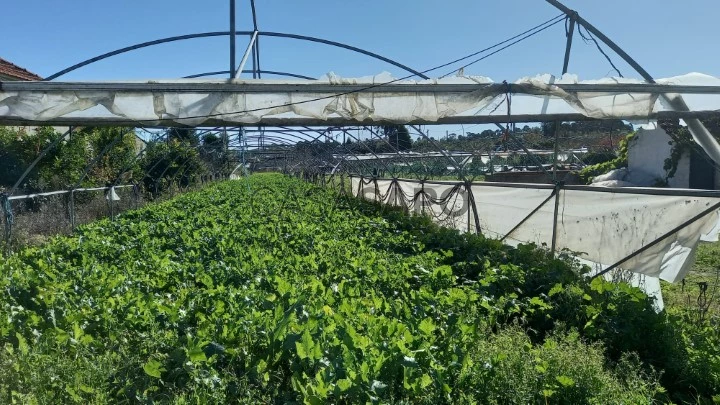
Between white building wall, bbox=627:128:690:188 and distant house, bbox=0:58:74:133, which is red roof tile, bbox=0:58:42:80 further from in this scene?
white building wall, bbox=627:128:690:188

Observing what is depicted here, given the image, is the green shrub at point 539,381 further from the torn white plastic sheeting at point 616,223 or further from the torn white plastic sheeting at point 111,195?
the torn white plastic sheeting at point 111,195

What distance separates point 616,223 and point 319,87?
370 cm

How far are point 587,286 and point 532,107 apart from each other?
2.83 metres

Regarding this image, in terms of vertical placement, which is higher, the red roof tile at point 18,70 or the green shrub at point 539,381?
the red roof tile at point 18,70

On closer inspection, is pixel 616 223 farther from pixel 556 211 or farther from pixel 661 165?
pixel 661 165

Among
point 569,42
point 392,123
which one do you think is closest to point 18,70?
point 392,123

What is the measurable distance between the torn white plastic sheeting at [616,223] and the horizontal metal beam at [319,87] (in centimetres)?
133

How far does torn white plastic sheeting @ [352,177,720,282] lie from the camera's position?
5.65 meters

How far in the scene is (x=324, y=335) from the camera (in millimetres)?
3273

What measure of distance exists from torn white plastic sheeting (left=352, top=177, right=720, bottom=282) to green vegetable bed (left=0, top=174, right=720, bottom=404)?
0.82 m

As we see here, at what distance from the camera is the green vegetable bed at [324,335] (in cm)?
295

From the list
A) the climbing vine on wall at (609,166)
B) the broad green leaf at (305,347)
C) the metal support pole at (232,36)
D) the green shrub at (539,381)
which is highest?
the metal support pole at (232,36)

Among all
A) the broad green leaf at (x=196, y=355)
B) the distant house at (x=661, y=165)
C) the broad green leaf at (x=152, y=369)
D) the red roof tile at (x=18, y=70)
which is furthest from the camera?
the red roof tile at (x=18, y=70)

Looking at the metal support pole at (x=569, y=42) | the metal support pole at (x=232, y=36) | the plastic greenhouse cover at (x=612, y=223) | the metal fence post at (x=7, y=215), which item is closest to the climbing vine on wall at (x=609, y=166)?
the plastic greenhouse cover at (x=612, y=223)
